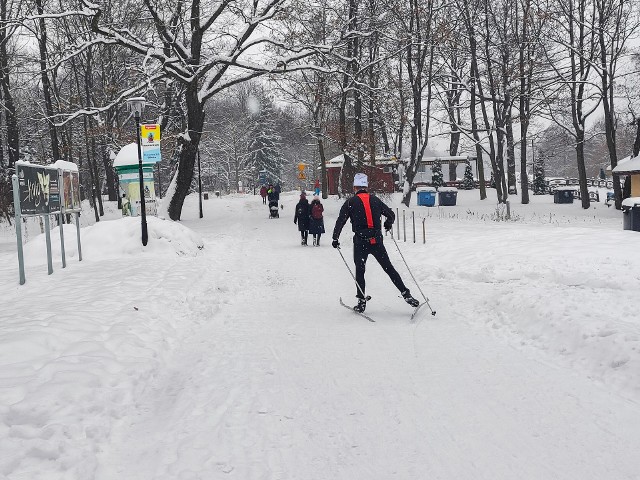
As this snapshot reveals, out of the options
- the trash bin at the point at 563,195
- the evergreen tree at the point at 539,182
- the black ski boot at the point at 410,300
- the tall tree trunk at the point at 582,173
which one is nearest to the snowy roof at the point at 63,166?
the black ski boot at the point at 410,300

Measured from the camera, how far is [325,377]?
5.02 metres

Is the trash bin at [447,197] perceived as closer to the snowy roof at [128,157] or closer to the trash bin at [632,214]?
the snowy roof at [128,157]

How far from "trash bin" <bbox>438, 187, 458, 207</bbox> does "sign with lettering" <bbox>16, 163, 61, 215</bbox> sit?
2658cm

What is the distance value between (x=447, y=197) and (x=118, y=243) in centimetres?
2482

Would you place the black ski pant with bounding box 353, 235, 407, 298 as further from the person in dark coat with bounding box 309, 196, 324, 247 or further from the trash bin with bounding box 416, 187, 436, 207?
the trash bin with bounding box 416, 187, 436, 207

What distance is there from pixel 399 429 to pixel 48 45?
31303 mm

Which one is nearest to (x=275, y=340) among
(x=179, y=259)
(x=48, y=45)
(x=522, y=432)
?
(x=522, y=432)

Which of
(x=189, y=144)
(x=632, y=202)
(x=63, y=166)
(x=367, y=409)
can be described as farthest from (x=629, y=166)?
(x=367, y=409)

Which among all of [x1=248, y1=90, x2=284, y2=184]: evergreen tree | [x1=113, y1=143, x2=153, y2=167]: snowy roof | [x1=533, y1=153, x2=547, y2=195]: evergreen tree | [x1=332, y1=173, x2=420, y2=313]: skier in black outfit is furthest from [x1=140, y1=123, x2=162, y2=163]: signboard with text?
[x1=248, y1=90, x2=284, y2=184]: evergreen tree

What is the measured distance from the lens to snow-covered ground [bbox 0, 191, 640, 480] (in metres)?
3.44

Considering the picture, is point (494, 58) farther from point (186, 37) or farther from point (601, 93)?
point (186, 37)

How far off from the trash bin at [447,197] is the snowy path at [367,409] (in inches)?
1096

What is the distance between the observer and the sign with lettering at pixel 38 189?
9.74 meters

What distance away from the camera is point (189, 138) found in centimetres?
2244
